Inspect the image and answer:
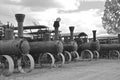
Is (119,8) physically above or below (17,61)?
above

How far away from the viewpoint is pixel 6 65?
1114 centimetres

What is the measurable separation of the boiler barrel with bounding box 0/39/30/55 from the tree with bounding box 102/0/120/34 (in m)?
25.5

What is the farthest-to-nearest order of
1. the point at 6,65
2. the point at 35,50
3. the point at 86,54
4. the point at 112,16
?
1. the point at 112,16
2. the point at 86,54
3. the point at 35,50
4. the point at 6,65

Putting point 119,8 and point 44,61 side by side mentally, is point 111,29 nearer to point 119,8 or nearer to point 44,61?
point 119,8

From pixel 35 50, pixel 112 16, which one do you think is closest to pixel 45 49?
pixel 35 50

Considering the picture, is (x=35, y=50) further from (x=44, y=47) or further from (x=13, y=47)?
(x=13, y=47)

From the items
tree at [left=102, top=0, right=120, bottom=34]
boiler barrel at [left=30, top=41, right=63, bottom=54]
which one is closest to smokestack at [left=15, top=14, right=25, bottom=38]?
boiler barrel at [left=30, top=41, right=63, bottom=54]

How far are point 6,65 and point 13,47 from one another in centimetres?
91

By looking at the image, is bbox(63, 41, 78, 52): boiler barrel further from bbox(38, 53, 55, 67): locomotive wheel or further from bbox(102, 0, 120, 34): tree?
bbox(102, 0, 120, 34): tree

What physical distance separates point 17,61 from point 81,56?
11.2 m

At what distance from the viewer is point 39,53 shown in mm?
15008

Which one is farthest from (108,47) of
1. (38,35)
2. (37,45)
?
(37,45)

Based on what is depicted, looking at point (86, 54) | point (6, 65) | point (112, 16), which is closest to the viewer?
point (6, 65)

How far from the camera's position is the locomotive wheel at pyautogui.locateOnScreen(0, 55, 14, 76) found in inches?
403
